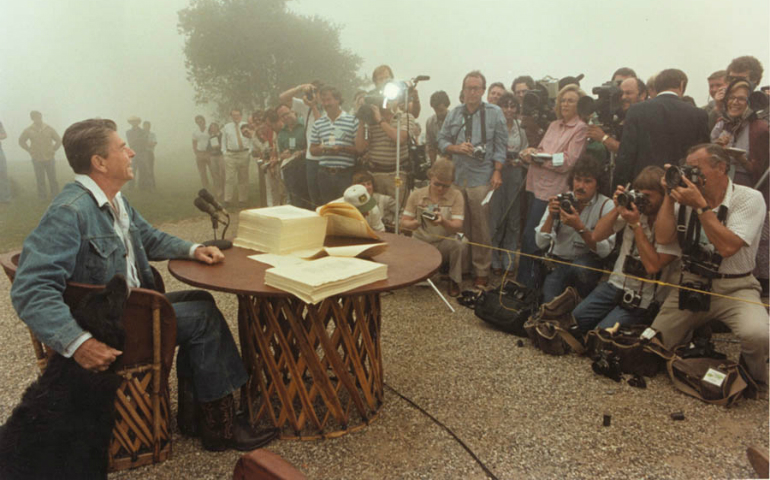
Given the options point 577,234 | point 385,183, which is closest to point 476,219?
point 385,183

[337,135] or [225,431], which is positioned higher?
[337,135]

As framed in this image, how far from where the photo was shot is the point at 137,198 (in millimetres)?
7434

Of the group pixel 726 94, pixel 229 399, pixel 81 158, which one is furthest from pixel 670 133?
pixel 81 158

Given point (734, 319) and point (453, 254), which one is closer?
point (734, 319)

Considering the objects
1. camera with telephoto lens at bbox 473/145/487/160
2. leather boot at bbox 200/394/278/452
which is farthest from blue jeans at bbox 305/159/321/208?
Result: leather boot at bbox 200/394/278/452

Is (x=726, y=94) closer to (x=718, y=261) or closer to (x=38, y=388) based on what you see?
(x=718, y=261)

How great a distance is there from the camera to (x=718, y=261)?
2570 millimetres

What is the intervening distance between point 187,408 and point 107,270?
759 mm

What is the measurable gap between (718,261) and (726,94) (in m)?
1.52

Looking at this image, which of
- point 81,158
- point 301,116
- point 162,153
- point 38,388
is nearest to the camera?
point 38,388

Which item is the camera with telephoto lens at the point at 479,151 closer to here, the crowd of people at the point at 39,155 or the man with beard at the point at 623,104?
the man with beard at the point at 623,104

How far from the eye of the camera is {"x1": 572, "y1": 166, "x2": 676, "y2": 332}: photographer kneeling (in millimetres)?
2826

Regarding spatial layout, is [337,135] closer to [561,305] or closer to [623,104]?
[623,104]

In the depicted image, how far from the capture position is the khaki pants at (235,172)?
842 cm
